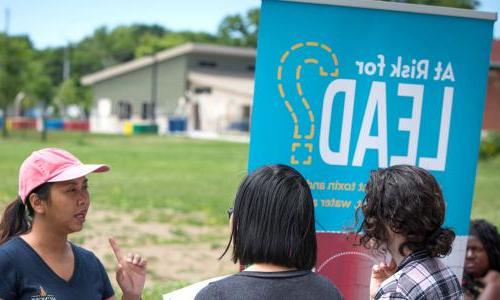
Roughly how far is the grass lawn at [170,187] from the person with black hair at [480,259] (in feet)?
9.87

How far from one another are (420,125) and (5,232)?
2.03 m

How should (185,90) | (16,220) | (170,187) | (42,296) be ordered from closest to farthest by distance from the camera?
(42,296) < (16,220) < (170,187) < (185,90)

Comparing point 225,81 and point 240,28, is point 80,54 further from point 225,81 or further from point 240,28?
point 225,81

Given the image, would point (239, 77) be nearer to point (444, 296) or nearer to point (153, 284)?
point (153, 284)

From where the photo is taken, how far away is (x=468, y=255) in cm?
404

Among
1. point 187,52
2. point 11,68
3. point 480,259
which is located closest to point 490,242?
point 480,259

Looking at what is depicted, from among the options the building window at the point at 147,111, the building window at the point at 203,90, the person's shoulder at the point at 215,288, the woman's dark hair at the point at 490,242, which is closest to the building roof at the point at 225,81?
the building window at the point at 203,90

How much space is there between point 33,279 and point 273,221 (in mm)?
990

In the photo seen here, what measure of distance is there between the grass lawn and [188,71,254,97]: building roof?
17.7 metres

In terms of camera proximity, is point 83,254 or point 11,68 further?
point 11,68

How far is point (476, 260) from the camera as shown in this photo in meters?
Answer: 4.02

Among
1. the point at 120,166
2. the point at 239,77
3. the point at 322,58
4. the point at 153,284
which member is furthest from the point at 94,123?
the point at 322,58

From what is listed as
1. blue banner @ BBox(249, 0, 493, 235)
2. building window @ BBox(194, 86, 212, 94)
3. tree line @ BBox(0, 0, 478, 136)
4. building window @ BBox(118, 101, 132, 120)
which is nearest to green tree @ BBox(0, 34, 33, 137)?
tree line @ BBox(0, 0, 478, 136)

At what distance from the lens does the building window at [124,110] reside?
5156 centimetres
